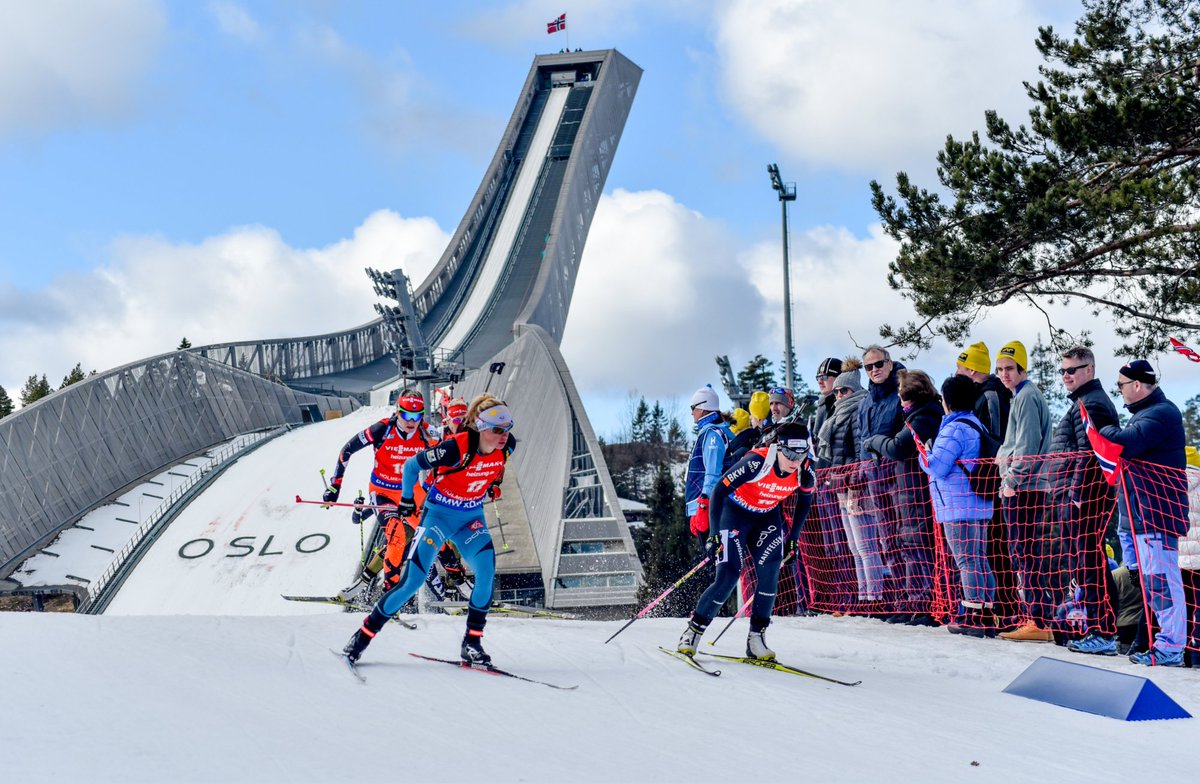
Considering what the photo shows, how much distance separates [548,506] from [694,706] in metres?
28.4

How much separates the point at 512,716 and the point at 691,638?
6.52 ft

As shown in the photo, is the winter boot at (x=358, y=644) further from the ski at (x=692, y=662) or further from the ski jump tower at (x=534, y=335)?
the ski jump tower at (x=534, y=335)

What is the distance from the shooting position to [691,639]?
637 centimetres

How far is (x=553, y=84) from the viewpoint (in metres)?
67.1

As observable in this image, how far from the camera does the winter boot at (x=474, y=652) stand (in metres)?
5.84

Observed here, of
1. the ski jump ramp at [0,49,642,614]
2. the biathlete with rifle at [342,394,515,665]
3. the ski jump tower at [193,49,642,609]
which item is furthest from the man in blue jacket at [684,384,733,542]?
the ski jump tower at [193,49,642,609]

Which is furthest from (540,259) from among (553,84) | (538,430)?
(538,430)

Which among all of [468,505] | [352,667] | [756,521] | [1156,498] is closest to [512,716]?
[352,667]

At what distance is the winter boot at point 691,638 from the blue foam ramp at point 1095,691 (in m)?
1.68

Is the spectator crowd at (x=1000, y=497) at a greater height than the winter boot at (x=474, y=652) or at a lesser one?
greater

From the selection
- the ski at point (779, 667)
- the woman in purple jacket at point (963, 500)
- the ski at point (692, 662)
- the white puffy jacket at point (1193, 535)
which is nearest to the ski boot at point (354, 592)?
the ski at point (692, 662)

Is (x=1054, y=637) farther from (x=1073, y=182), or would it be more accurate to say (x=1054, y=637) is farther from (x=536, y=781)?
(x=1073, y=182)

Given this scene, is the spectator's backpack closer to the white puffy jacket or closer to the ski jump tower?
the white puffy jacket

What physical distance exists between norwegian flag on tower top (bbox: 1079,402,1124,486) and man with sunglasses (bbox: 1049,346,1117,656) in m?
0.27
